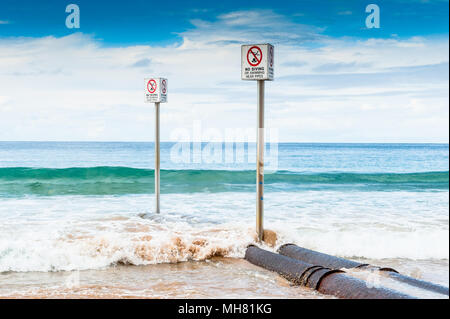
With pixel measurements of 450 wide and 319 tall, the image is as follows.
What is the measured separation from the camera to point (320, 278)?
3.77m

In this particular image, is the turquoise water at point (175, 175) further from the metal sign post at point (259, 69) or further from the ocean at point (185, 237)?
the metal sign post at point (259, 69)

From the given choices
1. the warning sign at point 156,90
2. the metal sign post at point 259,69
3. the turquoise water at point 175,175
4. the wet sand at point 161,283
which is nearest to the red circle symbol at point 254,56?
the metal sign post at point 259,69

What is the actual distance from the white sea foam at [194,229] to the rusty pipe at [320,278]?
0.56 metres

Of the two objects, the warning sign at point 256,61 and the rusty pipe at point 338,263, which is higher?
the warning sign at point 256,61

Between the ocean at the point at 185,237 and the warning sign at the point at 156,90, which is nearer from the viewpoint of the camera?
the ocean at the point at 185,237

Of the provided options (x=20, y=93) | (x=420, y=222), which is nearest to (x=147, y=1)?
(x=420, y=222)

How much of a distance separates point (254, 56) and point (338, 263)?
7.22 feet

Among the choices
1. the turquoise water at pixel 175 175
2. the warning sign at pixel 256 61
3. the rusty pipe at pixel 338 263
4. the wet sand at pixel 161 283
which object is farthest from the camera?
the turquoise water at pixel 175 175

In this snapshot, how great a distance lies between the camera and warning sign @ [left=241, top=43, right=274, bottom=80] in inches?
192

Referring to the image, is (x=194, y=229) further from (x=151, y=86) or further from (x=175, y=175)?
(x=175, y=175)

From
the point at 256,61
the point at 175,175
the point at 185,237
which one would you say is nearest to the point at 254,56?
the point at 256,61

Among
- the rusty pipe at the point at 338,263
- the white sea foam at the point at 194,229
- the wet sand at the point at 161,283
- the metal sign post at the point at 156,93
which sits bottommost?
the wet sand at the point at 161,283

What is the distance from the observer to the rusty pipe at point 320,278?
10.7 ft

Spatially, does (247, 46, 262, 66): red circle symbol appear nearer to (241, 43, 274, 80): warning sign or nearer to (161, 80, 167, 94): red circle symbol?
(241, 43, 274, 80): warning sign
